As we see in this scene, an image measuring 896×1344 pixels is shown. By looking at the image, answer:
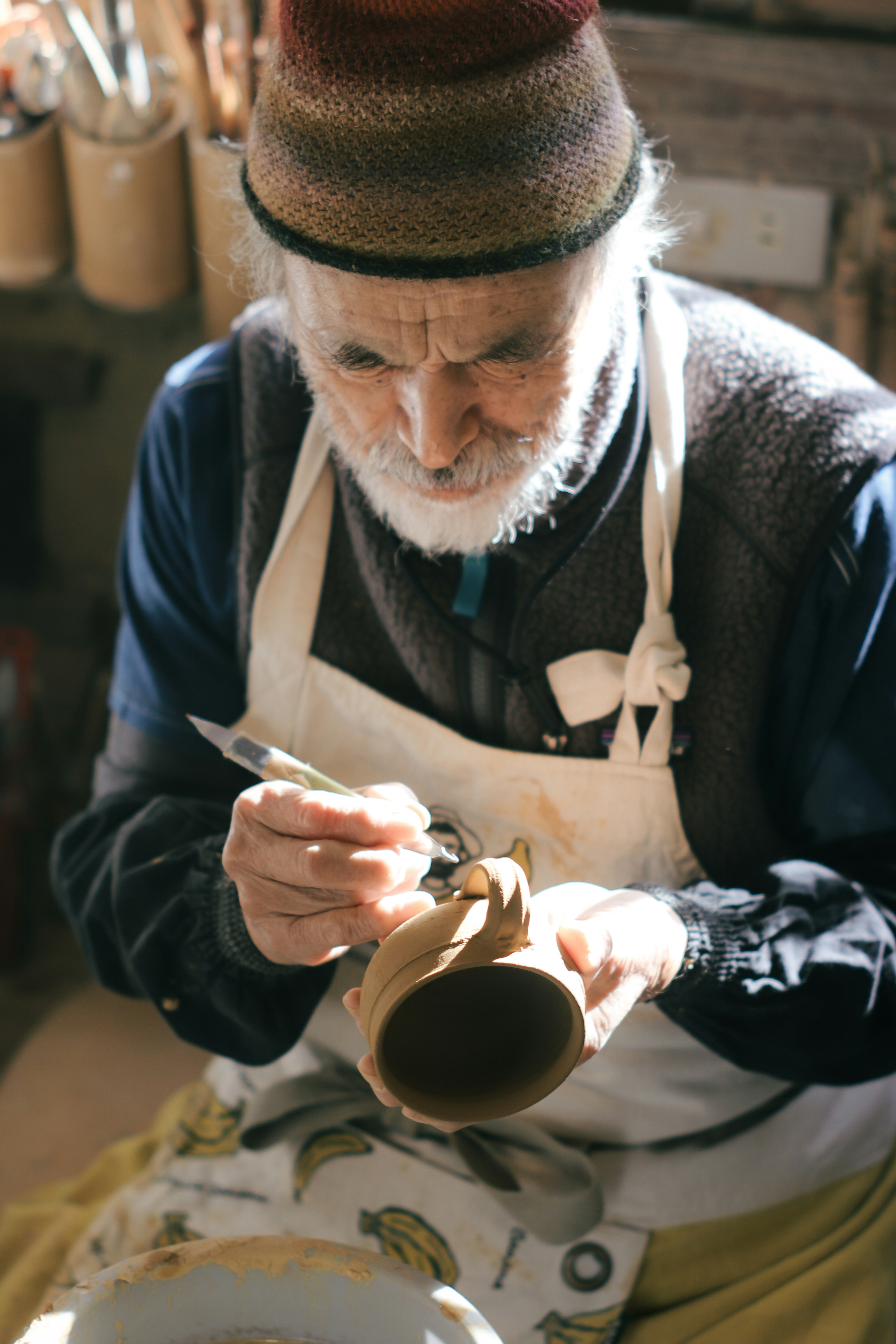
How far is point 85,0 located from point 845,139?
119cm

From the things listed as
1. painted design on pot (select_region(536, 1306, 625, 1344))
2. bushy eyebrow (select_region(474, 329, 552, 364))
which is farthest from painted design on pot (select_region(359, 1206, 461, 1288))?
bushy eyebrow (select_region(474, 329, 552, 364))

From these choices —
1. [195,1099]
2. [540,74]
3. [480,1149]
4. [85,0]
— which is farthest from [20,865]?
[540,74]

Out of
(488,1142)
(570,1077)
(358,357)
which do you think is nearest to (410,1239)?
(488,1142)

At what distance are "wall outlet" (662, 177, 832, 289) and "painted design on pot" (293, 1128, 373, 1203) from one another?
126 centimetres

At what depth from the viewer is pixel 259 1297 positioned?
872 millimetres

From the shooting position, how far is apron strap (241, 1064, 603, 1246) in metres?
1.16

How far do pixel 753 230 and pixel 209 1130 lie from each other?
140 cm

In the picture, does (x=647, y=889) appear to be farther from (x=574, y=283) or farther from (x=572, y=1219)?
(x=574, y=283)

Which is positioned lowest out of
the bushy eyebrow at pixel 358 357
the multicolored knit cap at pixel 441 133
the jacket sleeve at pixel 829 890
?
the jacket sleeve at pixel 829 890

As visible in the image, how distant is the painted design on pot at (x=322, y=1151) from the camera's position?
124cm

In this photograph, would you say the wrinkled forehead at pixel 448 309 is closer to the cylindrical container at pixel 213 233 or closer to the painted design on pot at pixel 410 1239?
the cylindrical container at pixel 213 233

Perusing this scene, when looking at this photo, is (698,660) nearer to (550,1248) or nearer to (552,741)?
(552,741)

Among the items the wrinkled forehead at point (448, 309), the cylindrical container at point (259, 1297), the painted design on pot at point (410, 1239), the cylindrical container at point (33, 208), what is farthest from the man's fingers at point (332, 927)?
the cylindrical container at point (33, 208)

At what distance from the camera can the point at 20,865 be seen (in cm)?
221
